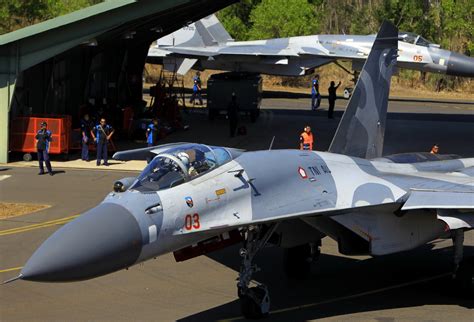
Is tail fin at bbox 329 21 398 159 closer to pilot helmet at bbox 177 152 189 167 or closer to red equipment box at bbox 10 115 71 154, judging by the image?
pilot helmet at bbox 177 152 189 167

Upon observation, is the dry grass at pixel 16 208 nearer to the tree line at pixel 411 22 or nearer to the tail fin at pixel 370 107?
the tail fin at pixel 370 107

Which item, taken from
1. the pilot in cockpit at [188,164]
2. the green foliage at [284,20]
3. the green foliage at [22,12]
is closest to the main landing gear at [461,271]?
the pilot in cockpit at [188,164]

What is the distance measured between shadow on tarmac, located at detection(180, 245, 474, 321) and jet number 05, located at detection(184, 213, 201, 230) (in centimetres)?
171

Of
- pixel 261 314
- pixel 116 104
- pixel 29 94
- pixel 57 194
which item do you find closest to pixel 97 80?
pixel 116 104

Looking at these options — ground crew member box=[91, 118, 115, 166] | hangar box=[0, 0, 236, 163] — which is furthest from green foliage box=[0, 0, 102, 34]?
ground crew member box=[91, 118, 115, 166]

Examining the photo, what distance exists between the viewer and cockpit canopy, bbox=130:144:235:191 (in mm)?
11594

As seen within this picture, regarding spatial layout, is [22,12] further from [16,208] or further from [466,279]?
[466,279]

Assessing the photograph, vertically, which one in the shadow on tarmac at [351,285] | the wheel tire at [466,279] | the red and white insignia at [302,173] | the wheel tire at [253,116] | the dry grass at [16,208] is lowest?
the wheel tire at [253,116]

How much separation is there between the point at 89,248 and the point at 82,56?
23.9 metres

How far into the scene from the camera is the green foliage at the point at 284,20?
199 feet

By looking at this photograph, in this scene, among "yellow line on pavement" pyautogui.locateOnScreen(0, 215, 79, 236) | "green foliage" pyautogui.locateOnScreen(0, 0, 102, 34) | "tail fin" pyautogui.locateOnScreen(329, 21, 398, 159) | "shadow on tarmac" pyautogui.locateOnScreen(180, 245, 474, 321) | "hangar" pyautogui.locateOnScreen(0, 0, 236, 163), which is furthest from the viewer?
"green foliage" pyautogui.locateOnScreen(0, 0, 102, 34)

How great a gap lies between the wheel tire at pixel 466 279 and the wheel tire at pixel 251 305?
3.74 m

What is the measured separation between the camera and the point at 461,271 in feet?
46.4

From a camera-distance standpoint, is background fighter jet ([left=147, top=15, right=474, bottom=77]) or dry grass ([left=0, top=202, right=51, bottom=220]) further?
background fighter jet ([left=147, top=15, right=474, bottom=77])
